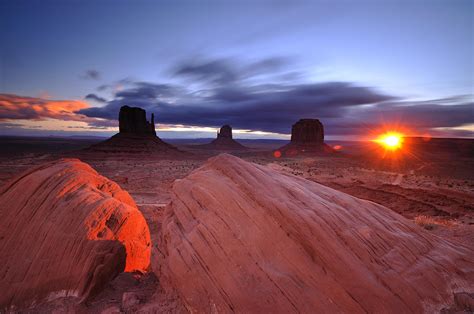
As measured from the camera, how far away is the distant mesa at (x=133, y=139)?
69600mm

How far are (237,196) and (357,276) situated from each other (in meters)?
2.93

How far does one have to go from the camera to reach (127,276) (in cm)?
698

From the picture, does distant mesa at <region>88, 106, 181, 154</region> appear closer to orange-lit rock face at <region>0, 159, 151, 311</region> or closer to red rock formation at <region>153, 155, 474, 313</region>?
orange-lit rock face at <region>0, 159, 151, 311</region>

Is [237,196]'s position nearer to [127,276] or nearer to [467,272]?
[127,276]

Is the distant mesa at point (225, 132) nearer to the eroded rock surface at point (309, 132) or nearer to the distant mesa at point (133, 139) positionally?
the eroded rock surface at point (309, 132)

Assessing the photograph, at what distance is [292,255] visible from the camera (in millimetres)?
5168

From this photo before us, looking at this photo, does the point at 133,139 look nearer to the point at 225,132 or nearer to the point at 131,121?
the point at 131,121

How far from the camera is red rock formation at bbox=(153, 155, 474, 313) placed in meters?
4.78

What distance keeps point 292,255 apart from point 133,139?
8106 cm

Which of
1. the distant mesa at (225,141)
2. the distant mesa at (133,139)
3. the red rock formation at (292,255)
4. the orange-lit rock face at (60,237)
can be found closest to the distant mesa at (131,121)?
the distant mesa at (133,139)

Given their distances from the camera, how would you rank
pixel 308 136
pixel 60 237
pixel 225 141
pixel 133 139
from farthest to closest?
pixel 225 141 → pixel 308 136 → pixel 133 139 → pixel 60 237

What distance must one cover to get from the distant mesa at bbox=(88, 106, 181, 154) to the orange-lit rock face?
6309 centimetres

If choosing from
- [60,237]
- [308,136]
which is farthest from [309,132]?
[60,237]

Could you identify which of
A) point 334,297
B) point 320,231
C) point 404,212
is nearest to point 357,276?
point 334,297
